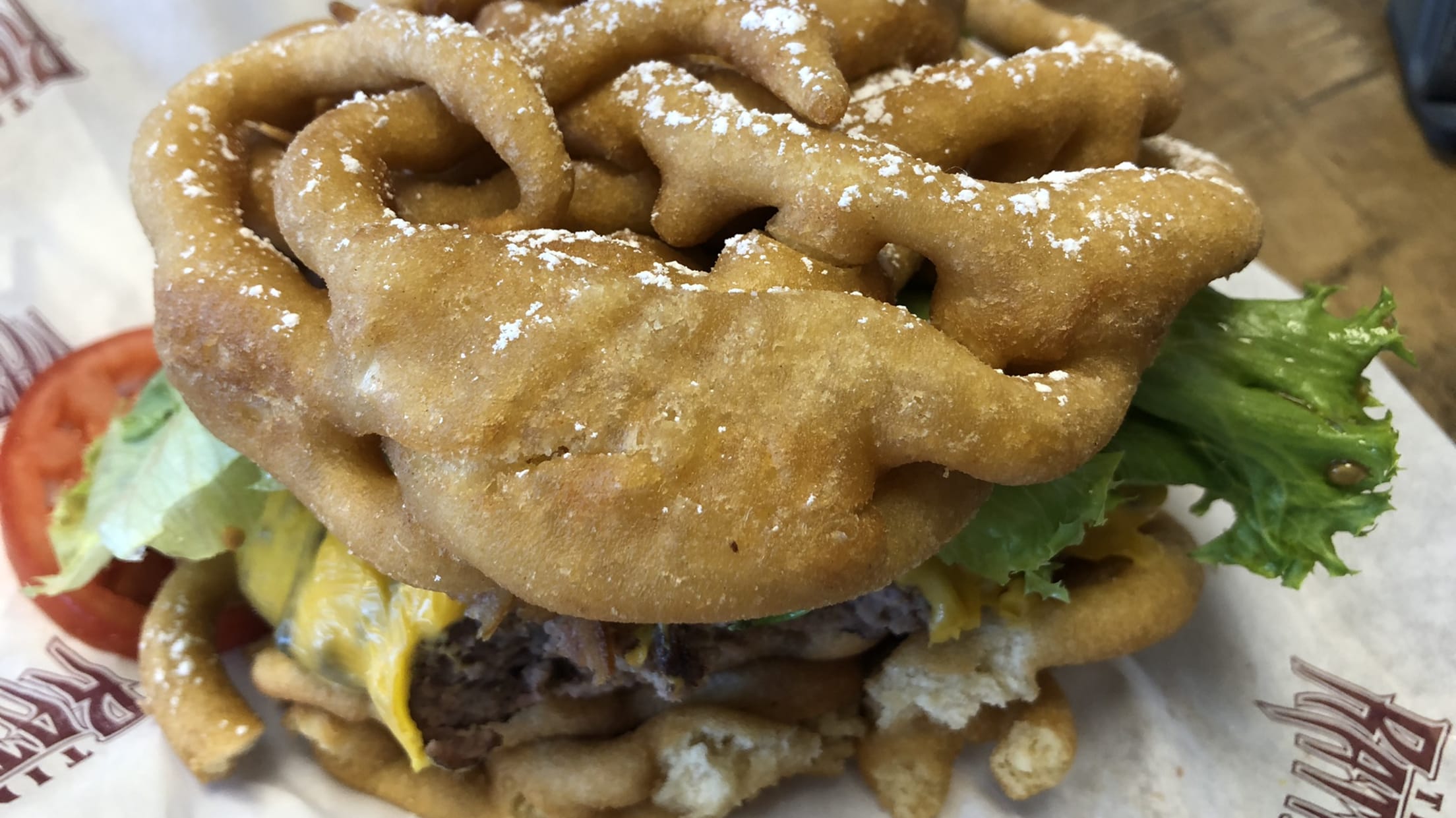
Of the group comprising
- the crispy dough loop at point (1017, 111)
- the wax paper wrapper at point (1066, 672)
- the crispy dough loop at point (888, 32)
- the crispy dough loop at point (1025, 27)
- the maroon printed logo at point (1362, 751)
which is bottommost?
the maroon printed logo at point (1362, 751)

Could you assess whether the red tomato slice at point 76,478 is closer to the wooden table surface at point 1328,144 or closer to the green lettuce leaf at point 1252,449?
the green lettuce leaf at point 1252,449

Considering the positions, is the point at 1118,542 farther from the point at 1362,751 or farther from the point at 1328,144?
the point at 1328,144

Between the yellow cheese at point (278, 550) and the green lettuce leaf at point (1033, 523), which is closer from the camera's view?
the green lettuce leaf at point (1033, 523)

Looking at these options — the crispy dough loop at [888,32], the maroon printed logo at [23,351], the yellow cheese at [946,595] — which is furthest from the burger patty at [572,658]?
the maroon printed logo at [23,351]

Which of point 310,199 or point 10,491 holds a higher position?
point 310,199

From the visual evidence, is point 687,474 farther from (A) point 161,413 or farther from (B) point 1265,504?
(A) point 161,413

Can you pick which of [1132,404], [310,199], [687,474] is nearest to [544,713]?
[687,474]
